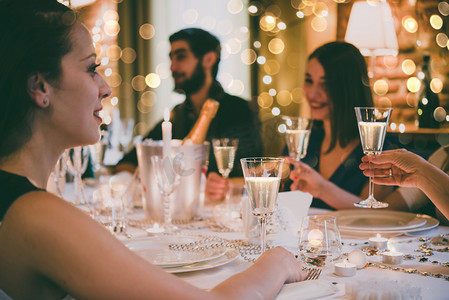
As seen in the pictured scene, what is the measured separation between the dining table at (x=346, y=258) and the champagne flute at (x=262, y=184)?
5.5 inches

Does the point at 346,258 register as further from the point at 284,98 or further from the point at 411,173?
the point at 284,98

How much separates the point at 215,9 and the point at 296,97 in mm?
1304

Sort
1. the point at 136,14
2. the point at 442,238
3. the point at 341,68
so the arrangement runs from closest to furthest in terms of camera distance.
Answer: the point at 442,238 → the point at 341,68 → the point at 136,14

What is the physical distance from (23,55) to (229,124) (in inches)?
116

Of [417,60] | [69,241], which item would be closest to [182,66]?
[417,60]

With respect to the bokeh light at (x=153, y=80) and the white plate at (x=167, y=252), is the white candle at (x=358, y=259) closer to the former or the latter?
the white plate at (x=167, y=252)

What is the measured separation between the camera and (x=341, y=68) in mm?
2750

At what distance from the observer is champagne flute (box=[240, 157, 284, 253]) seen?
46.3 inches

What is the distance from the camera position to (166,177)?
1683 mm

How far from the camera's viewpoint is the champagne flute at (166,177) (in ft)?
5.53

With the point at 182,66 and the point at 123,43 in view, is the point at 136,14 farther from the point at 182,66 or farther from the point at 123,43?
the point at 182,66

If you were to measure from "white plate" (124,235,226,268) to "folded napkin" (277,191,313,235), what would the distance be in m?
0.26

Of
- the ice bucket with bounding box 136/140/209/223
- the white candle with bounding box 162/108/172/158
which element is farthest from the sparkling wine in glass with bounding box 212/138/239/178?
the white candle with bounding box 162/108/172/158

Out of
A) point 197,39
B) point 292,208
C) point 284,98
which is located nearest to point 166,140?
point 292,208
